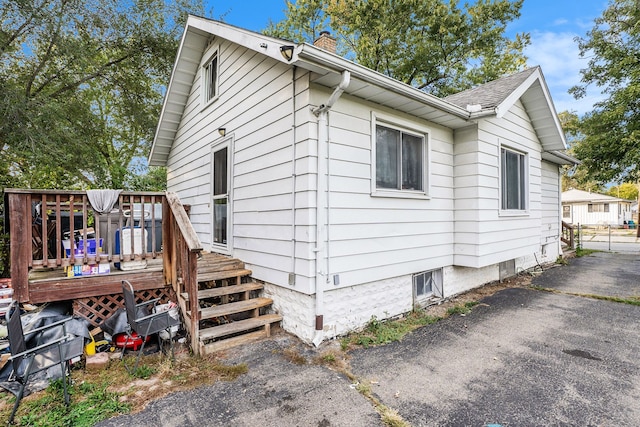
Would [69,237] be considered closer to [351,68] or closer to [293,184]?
[293,184]

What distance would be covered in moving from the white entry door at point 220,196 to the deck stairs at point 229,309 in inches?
27.8

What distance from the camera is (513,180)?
6.68 m

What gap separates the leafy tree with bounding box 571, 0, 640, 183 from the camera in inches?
401

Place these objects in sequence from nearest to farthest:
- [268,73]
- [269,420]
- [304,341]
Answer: [269,420] < [304,341] < [268,73]

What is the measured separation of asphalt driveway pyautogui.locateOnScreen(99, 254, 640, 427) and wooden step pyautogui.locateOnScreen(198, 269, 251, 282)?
1.12 metres

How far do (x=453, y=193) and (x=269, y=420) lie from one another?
4938 mm

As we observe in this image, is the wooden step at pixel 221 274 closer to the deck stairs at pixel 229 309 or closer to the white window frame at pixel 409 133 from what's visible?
the deck stairs at pixel 229 309

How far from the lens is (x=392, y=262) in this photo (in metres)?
4.73

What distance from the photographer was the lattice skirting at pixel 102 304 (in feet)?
13.7

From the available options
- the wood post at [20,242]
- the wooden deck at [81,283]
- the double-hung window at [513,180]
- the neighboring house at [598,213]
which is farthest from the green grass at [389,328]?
the neighboring house at [598,213]

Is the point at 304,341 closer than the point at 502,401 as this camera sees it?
No

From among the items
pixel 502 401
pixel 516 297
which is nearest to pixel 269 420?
pixel 502 401

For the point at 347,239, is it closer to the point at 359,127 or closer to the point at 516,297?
the point at 359,127

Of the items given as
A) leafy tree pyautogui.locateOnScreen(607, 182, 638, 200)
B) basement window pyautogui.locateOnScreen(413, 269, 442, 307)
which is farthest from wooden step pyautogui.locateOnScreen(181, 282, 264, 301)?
leafy tree pyautogui.locateOnScreen(607, 182, 638, 200)
